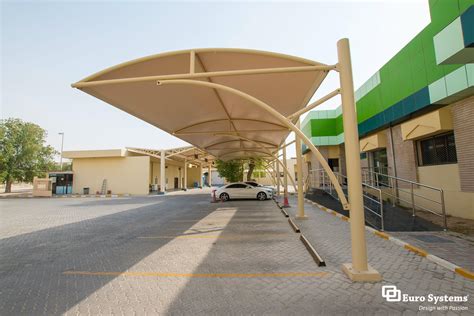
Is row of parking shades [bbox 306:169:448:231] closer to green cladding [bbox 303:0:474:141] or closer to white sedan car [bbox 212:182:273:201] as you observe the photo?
green cladding [bbox 303:0:474:141]

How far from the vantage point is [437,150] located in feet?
33.2

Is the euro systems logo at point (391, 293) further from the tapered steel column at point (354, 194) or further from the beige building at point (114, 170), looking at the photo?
the beige building at point (114, 170)

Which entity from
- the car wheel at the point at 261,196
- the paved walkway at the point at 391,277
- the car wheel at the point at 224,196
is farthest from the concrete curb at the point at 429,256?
the car wheel at the point at 224,196

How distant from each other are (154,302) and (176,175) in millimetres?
35065

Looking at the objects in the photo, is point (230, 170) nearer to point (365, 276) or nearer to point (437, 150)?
point (437, 150)

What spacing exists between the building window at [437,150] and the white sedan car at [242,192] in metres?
9.68

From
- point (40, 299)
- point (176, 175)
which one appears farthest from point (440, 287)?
point (176, 175)

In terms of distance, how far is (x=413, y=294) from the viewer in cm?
338

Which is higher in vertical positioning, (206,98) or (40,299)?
(206,98)

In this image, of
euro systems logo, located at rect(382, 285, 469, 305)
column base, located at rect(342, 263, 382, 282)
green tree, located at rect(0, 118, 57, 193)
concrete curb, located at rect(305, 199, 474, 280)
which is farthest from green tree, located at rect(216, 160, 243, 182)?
green tree, located at rect(0, 118, 57, 193)

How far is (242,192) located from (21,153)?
32514 millimetres

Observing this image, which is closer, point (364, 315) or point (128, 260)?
point (364, 315)

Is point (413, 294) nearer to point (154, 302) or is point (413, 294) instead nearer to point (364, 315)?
point (364, 315)

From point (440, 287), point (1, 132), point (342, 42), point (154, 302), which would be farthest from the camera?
point (1, 132)
